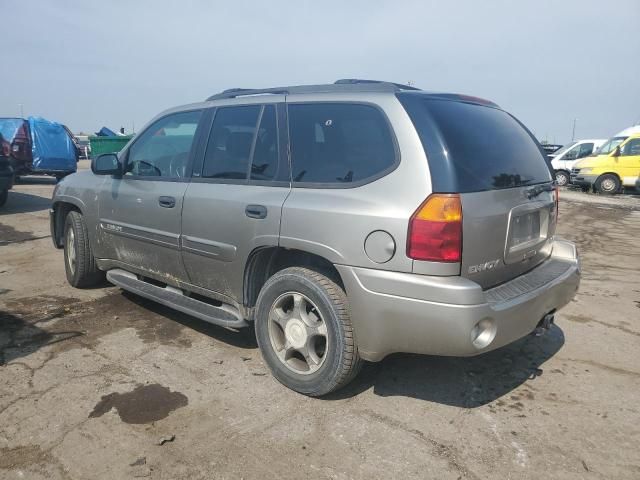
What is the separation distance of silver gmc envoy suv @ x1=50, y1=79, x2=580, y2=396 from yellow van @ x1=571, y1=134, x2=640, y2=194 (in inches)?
664

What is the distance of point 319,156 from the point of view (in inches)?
119

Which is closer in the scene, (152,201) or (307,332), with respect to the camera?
(307,332)

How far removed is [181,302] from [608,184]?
18.6 meters

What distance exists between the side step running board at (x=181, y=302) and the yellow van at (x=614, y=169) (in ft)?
59.9

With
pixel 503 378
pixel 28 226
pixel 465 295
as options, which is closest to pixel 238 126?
pixel 465 295

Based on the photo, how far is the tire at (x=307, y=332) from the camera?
285cm

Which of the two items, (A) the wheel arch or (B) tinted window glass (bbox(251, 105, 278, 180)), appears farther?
(B) tinted window glass (bbox(251, 105, 278, 180))

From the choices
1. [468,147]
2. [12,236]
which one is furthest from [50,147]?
[468,147]

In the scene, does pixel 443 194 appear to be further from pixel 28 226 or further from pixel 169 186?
pixel 28 226

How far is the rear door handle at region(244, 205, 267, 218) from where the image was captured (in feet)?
10.4

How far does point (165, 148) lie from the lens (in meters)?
4.23

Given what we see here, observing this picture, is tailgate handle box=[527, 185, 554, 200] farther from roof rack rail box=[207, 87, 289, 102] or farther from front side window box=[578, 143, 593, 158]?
front side window box=[578, 143, 593, 158]

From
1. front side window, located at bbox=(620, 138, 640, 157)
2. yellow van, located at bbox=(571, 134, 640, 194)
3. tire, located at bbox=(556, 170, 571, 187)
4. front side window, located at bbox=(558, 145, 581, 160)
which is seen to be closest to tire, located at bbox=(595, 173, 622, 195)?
yellow van, located at bbox=(571, 134, 640, 194)

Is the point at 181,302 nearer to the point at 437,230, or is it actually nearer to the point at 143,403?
the point at 143,403
